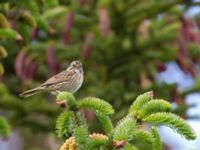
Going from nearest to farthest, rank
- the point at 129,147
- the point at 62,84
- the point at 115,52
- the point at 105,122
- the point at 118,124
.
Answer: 1. the point at 129,147
2. the point at 118,124
3. the point at 105,122
4. the point at 62,84
5. the point at 115,52

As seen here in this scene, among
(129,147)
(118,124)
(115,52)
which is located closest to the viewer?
(129,147)

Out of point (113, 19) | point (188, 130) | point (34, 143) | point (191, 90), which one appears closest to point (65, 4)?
point (113, 19)

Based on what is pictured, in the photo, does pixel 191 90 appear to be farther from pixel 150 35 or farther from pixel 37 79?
pixel 37 79

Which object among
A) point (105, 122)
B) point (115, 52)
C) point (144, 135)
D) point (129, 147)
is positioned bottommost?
point (129, 147)

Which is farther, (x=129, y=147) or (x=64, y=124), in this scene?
(x=64, y=124)

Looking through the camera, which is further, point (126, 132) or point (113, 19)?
point (113, 19)

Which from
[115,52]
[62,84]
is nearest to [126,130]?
[62,84]

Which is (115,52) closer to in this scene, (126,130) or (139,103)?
(139,103)

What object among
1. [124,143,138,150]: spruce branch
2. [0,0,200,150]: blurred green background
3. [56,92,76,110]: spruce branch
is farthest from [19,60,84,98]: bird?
[0,0,200,150]: blurred green background
